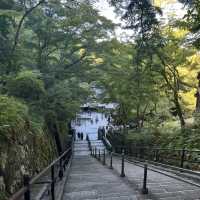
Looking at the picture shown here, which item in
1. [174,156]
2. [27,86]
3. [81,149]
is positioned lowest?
[81,149]

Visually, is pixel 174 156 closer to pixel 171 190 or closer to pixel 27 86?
pixel 171 190

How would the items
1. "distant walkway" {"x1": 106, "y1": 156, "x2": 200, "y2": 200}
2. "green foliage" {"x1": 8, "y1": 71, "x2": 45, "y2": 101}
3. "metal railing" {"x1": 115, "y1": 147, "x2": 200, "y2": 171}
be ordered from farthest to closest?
"metal railing" {"x1": 115, "y1": 147, "x2": 200, "y2": 171}, "green foliage" {"x1": 8, "y1": 71, "x2": 45, "y2": 101}, "distant walkway" {"x1": 106, "y1": 156, "x2": 200, "y2": 200}

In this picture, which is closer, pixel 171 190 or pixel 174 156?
pixel 171 190

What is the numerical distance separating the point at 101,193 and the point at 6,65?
7.48 meters

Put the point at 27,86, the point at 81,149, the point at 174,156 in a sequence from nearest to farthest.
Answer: the point at 27,86 → the point at 174,156 → the point at 81,149

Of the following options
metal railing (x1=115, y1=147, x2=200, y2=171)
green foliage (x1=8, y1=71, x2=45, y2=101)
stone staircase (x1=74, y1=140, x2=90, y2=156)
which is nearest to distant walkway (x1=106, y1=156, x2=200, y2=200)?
metal railing (x1=115, y1=147, x2=200, y2=171)

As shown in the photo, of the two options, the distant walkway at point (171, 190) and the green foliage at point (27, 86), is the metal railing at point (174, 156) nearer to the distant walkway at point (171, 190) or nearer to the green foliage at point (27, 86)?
the distant walkway at point (171, 190)

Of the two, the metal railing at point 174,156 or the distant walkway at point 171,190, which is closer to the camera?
the distant walkway at point 171,190

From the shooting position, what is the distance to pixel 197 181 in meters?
8.18

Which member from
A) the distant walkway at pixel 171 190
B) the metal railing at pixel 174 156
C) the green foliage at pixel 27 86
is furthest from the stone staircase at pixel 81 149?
the distant walkway at pixel 171 190

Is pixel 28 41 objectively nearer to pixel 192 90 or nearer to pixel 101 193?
pixel 101 193

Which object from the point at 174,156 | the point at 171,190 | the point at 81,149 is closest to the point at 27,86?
the point at 171,190

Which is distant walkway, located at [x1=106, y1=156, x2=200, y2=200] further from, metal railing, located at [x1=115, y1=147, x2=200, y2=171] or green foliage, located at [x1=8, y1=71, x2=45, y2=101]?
green foliage, located at [x1=8, y1=71, x2=45, y2=101]

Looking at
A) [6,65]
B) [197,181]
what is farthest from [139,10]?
[6,65]
